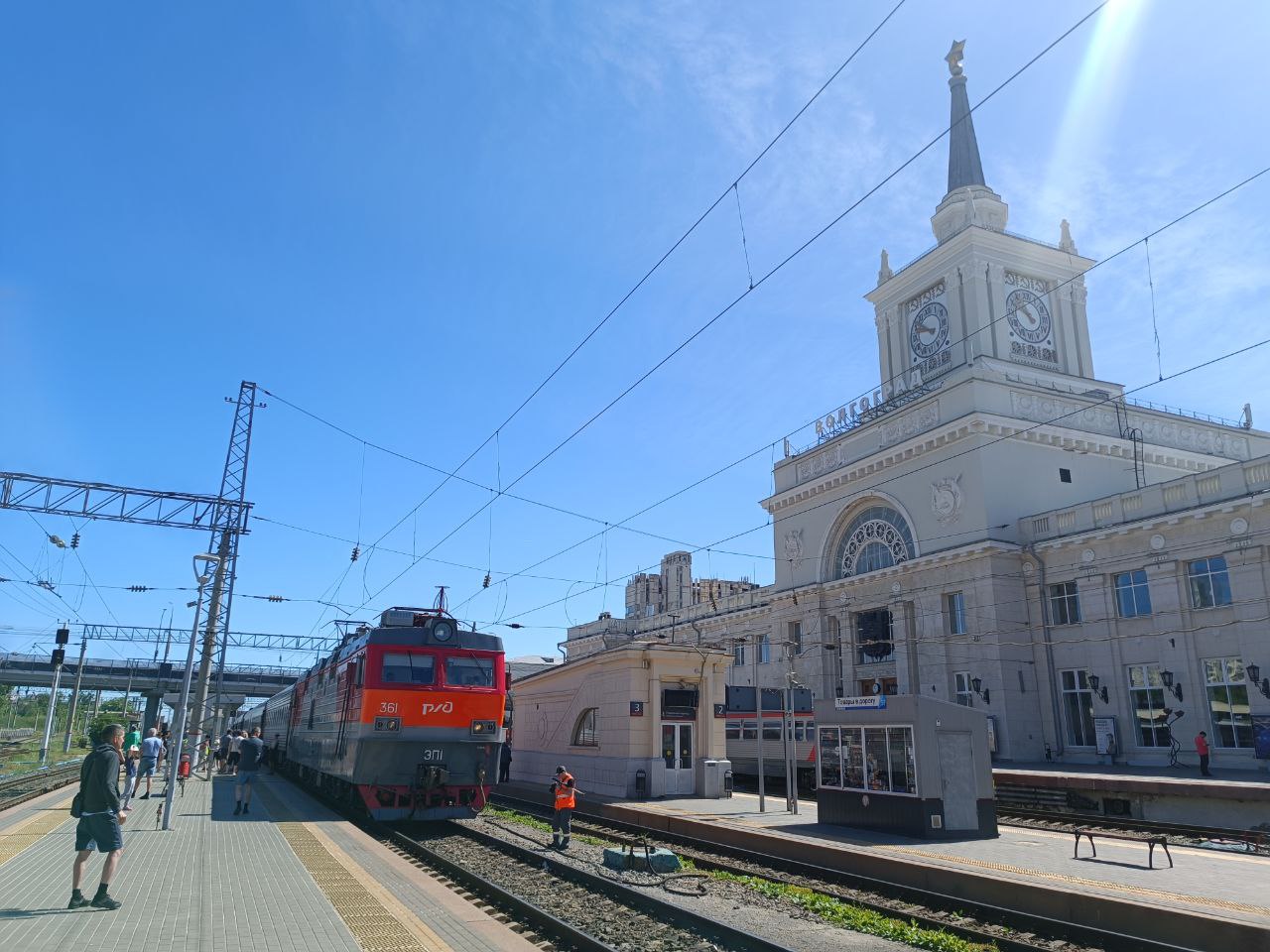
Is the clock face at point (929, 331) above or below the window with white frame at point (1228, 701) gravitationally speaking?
above

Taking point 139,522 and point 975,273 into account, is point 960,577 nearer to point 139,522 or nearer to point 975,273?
point 975,273

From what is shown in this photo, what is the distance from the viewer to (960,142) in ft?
163

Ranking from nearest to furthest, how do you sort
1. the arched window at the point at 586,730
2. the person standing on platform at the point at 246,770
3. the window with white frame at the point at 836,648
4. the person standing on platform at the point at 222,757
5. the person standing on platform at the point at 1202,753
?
1. the person standing on platform at the point at 246,770
2. the person standing on platform at the point at 1202,753
3. the arched window at the point at 586,730
4. the person standing on platform at the point at 222,757
5. the window with white frame at the point at 836,648

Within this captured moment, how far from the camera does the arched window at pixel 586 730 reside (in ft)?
91.8

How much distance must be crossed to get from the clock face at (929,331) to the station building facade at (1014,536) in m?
0.12

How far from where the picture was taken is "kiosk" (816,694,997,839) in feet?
53.1

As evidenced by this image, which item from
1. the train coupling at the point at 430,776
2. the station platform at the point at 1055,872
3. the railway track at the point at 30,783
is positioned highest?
the train coupling at the point at 430,776

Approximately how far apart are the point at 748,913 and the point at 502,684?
357 inches

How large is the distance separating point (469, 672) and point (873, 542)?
29472 millimetres

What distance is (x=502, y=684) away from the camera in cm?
1867

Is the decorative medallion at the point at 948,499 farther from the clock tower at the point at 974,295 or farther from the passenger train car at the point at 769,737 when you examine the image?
the passenger train car at the point at 769,737

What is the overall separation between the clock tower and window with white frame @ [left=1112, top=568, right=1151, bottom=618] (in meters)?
12.6

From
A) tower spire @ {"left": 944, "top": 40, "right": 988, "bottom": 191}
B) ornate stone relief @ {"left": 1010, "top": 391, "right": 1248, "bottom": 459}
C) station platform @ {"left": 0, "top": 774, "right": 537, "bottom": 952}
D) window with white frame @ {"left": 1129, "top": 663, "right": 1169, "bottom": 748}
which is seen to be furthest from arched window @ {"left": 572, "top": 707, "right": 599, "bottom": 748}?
tower spire @ {"left": 944, "top": 40, "right": 988, "bottom": 191}

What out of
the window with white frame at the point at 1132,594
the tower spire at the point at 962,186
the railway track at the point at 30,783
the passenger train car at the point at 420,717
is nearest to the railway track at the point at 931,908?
the passenger train car at the point at 420,717
